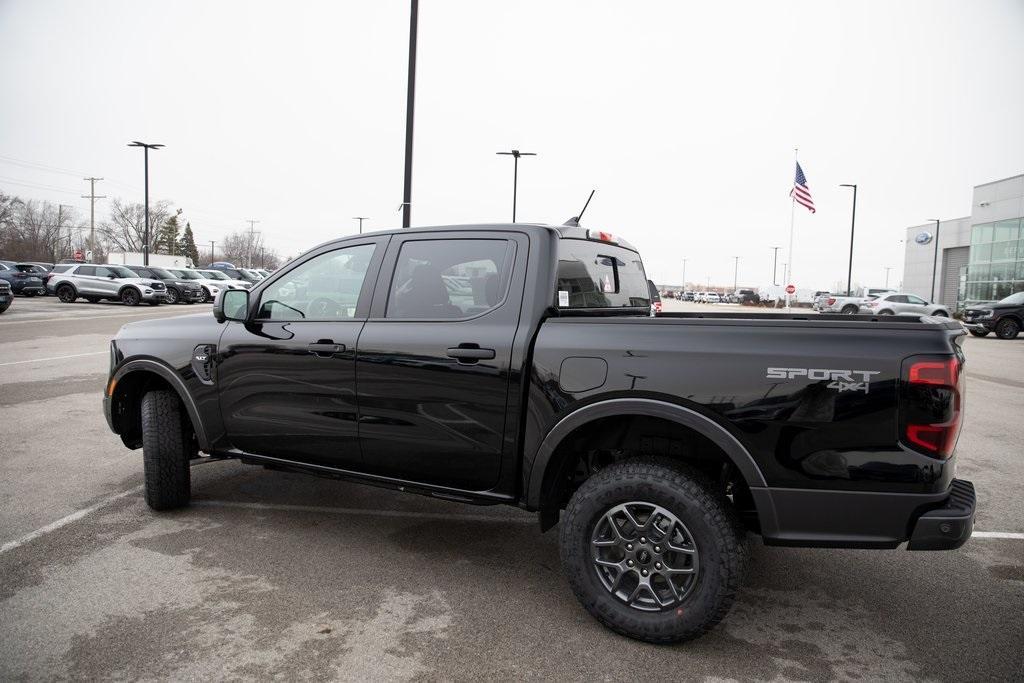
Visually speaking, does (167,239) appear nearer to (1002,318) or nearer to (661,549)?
(1002,318)

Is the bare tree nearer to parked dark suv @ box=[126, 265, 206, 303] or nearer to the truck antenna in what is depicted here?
parked dark suv @ box=[126, 265, 206, 303]

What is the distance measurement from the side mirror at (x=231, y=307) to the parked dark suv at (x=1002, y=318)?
25.9 meters

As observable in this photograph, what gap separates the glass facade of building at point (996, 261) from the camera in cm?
4212

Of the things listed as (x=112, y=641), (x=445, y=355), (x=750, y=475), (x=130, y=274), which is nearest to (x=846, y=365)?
(x=750, y=475)

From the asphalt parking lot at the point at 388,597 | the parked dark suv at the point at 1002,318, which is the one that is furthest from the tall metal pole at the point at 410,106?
the parked dark suv at the point at 1002,318

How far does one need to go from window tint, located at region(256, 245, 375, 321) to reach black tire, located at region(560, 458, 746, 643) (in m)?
1.78

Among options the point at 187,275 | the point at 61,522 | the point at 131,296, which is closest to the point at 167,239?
the point at 187,275

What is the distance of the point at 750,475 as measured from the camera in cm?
277

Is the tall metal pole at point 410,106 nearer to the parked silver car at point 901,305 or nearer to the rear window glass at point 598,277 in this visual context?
the rear window glass at point 598,277

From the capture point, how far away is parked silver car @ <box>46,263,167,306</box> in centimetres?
2941

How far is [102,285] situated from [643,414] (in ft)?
107

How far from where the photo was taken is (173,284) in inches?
1291

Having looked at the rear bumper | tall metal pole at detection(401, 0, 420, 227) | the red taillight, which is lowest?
the rear bumper

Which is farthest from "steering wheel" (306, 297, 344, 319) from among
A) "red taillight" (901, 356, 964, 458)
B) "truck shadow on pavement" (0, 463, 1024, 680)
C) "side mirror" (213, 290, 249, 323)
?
"red taillight" (901, 356, 964, 458)
